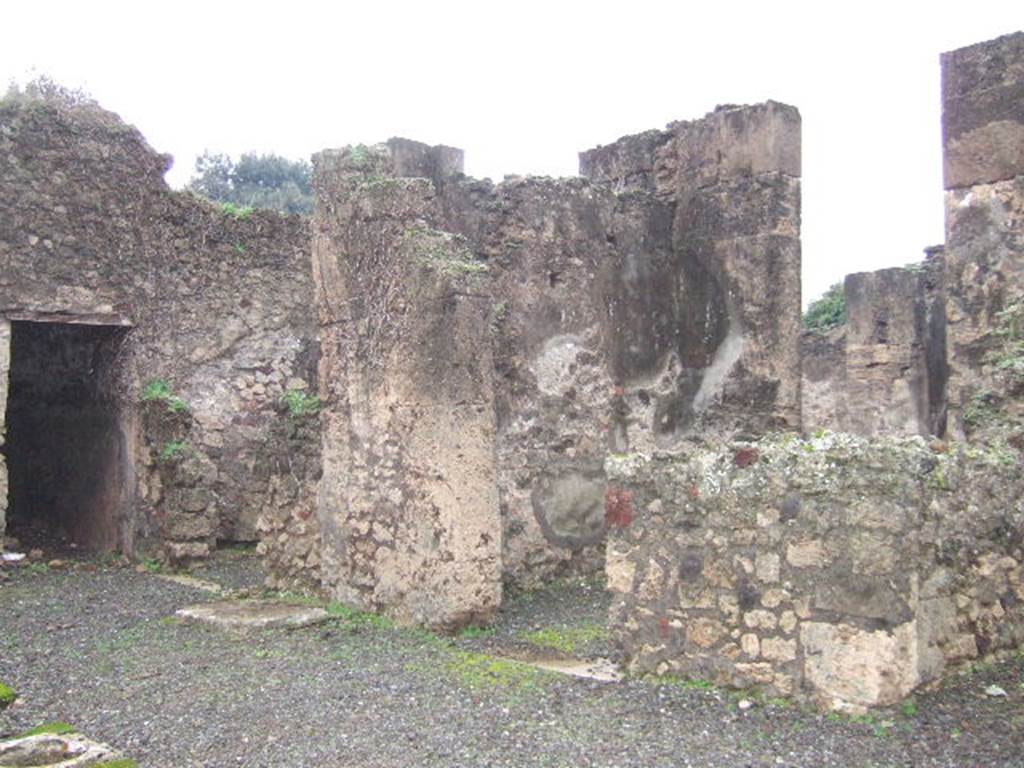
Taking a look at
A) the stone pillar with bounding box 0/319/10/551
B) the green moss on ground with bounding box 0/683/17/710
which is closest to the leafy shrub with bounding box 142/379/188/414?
the stone pillar with bounding box 0/319/10/551

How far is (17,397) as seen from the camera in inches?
521

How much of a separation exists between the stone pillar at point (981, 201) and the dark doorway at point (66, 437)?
7.96m

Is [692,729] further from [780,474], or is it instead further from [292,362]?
[292,362]

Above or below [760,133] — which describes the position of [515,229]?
below

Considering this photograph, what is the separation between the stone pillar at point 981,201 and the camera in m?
8.36

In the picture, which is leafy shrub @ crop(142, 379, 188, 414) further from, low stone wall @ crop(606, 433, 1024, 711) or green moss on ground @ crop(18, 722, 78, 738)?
low stone wall @ crop(606, 433, 1024, 711)

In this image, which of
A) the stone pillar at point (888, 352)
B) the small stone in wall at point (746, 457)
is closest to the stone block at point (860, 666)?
the small stone in wall at point (746, 457)

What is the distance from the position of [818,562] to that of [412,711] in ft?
6.64

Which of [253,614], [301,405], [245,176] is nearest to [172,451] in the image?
[301,405]

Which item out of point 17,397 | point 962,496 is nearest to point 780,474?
point 962,496

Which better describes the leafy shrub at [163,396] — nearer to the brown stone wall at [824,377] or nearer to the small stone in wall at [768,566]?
the small stone in wall at [768,566]

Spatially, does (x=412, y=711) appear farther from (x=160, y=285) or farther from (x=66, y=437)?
(x=66, y=437)

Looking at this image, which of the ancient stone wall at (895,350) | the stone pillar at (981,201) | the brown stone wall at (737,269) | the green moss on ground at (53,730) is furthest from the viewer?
the ancient stone wall at (895,350)

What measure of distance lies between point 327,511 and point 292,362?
5.17m
